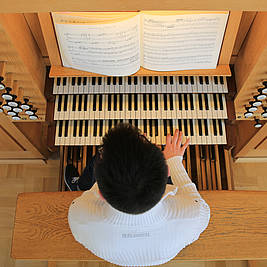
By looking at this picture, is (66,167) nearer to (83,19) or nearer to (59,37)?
(59,37)

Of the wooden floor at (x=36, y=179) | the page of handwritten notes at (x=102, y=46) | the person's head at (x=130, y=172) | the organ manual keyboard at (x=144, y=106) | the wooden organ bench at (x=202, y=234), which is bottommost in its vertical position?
the wooden organ bench at (x=202, y=234)

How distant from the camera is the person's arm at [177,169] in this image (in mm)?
1385

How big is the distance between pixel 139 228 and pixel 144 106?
3.58 ft

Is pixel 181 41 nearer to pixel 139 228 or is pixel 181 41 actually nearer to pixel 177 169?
pixel 177 169

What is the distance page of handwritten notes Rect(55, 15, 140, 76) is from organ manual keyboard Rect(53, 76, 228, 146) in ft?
0.59

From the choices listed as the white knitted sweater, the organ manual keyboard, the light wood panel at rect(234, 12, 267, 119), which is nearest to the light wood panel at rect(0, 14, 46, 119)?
the organ manual keyboard

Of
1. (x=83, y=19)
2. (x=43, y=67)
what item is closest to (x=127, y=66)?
(x=83, y=19)

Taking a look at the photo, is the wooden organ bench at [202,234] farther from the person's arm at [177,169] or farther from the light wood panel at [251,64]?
the light wood panel at [251,64]

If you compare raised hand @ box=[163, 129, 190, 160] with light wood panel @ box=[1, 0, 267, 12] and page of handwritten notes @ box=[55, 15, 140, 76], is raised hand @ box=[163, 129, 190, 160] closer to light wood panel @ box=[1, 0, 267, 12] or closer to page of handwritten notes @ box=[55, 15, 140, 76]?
page of handwritten notes @ box=[55, 15, 140, 76]

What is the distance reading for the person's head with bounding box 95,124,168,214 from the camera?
2.72ft

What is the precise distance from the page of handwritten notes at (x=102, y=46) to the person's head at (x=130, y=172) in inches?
32.9

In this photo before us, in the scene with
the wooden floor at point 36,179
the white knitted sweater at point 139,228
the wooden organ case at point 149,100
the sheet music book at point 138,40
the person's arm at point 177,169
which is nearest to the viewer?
the white knitted sweater at point 139,228

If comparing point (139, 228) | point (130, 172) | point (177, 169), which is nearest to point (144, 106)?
point (177, 169)

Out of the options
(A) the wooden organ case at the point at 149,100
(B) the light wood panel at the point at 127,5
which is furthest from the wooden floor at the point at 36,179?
(B) the light wood panel at the point at 127,5
